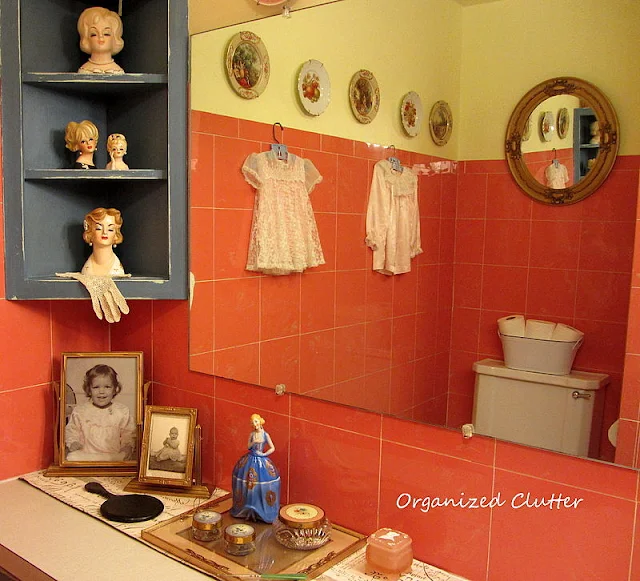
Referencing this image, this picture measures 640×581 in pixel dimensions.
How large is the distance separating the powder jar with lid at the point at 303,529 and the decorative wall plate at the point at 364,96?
29.9 inches

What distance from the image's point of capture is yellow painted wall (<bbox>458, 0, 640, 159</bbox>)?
40.7 inches

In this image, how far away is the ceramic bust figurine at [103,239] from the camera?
1.62 m

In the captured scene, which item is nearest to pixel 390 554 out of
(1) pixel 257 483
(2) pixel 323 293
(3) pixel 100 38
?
(1) pixel 257 483

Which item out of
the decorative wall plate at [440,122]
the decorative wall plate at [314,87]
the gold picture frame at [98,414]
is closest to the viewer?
the decorative wall plate at [440,122]

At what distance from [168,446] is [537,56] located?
112 cm

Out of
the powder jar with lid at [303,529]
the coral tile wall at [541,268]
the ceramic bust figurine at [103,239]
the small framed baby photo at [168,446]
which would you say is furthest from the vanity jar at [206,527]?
the ceramic bust figurine at [103,239]

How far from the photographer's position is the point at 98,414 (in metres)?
1.71

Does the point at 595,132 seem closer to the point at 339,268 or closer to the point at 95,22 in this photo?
the point at 339,268

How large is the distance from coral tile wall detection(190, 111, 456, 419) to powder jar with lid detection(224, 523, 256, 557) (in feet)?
0.99

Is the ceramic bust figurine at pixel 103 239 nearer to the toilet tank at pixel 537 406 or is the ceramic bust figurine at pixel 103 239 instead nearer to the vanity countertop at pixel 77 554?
the vanity countertop at pixel 77 554

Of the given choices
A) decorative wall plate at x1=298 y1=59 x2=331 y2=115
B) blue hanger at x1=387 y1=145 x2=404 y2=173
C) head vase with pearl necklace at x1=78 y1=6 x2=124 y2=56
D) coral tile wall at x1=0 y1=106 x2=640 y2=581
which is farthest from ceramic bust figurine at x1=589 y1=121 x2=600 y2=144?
head vase with pearl necklace at x1=78 y1=6 x2=124 y2=56

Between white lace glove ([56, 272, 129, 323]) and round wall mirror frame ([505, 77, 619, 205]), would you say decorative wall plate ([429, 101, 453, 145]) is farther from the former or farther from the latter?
white lace glove ([56, 272, 129, 323])

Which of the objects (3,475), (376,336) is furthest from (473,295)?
(3,475)

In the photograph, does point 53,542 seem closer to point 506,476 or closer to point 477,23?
point 506,476
